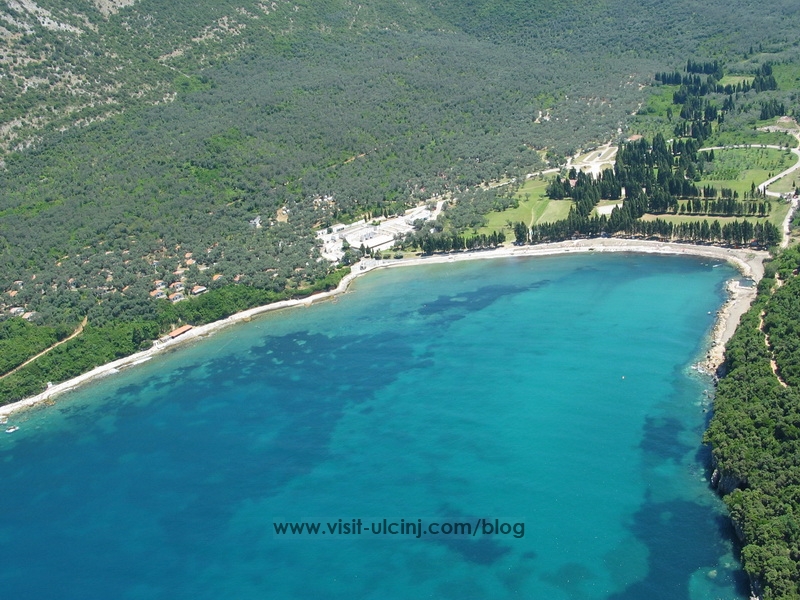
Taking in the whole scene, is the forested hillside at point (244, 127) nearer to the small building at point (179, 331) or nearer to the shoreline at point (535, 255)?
the small building at point (179, 331)

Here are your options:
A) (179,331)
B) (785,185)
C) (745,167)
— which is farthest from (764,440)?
(745,167)

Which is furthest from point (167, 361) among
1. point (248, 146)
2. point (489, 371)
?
point (248, 146)

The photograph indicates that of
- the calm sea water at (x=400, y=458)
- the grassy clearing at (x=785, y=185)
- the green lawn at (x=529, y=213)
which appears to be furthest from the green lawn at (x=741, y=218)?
the green lawn at (x=529, y=213)

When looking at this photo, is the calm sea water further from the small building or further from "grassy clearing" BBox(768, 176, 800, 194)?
"grassy clearing" BBox(768, 176, 800, 194)

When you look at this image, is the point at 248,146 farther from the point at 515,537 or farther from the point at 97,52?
the point at 515,537

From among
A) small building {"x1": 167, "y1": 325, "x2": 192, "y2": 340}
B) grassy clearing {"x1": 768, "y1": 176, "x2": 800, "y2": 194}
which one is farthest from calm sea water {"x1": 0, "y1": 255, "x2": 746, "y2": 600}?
grassy clearing {"x1": 768, "y1": 176, "x2": 800, "y2": 194}
